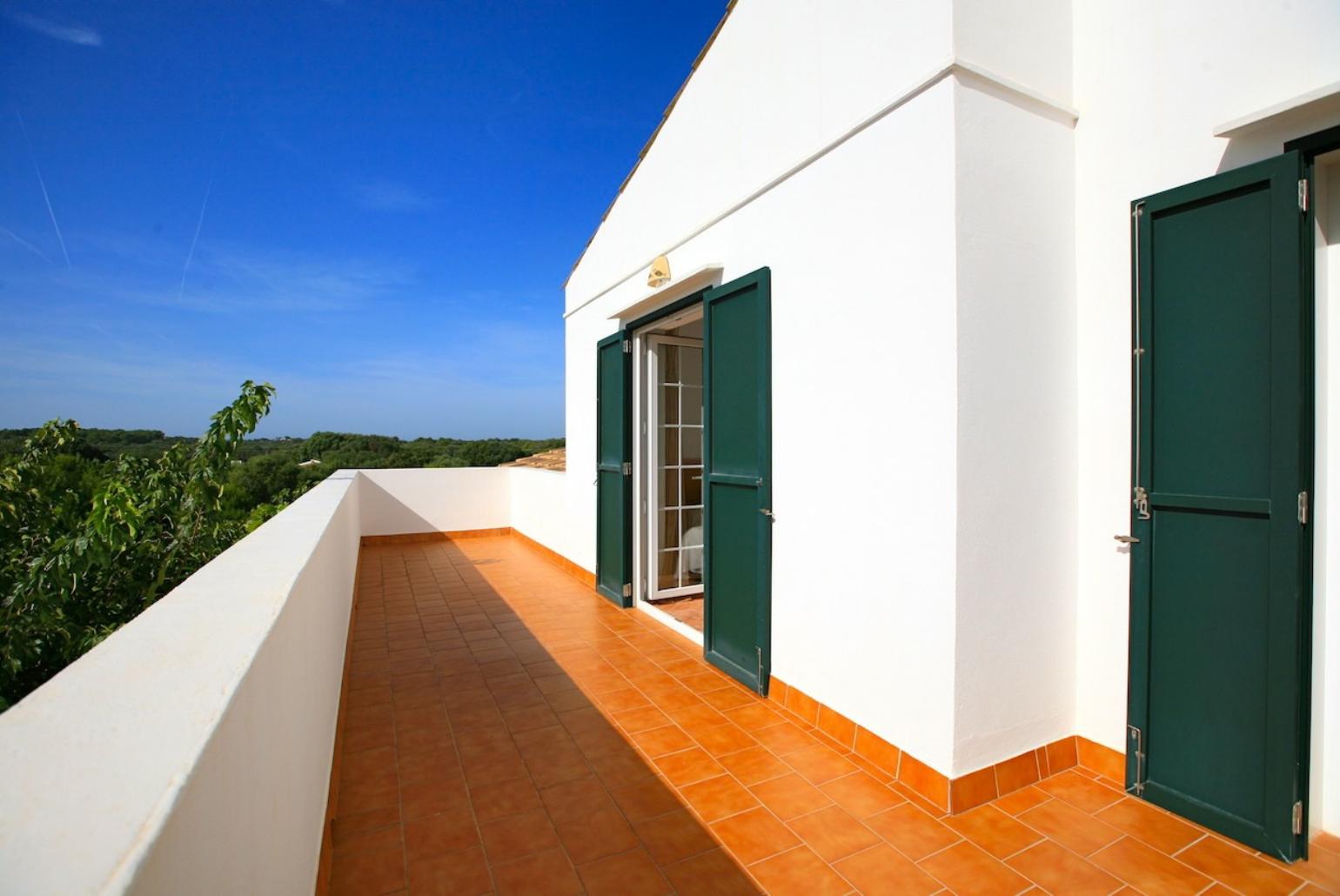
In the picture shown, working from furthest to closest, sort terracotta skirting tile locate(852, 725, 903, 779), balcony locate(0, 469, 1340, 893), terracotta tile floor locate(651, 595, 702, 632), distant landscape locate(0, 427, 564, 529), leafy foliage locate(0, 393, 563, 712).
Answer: distant landscape locate(0, 427, 564, 529) < terracotta tile floor locate(651, 595, 702, 632) < leafy foliage locate(0, 393, 563, 712) < terracotta skirting tile locate(852, 725, 903, 779) < balcony locate(0, 469, 1340, 893)

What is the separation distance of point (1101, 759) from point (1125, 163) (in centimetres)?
248

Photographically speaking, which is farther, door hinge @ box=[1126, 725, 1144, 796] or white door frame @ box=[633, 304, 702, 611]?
white door frame @ box=[633, 304, 702, 611]

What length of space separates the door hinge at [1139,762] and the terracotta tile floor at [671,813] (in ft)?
0.23

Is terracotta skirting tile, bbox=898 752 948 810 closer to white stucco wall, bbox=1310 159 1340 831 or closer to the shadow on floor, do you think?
the shadow on floor

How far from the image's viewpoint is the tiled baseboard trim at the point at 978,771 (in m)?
2.39

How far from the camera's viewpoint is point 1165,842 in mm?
2174

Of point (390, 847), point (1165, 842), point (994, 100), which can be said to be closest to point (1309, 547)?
point (1165, 842)

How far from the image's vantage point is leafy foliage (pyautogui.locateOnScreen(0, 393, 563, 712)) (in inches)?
144

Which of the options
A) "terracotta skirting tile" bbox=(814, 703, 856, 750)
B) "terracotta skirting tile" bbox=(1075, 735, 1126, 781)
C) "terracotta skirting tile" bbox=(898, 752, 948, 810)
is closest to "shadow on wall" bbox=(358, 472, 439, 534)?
"terracotta skirting tile" bbox=(814, 703, 856, 750)

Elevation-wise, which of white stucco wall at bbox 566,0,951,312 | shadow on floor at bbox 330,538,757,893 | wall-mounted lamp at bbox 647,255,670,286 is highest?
white stucco wall at bbox 566,0,951,312

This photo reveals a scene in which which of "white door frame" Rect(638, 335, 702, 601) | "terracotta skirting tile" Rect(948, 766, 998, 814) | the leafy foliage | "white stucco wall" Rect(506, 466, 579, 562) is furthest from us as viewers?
"white stucco wall" Rect(506, 466, 579, 562)

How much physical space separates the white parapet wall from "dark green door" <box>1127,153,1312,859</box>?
2.91 metres

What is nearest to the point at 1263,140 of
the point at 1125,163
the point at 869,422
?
the point at 1125,163

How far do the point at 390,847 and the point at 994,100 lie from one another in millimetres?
3670
